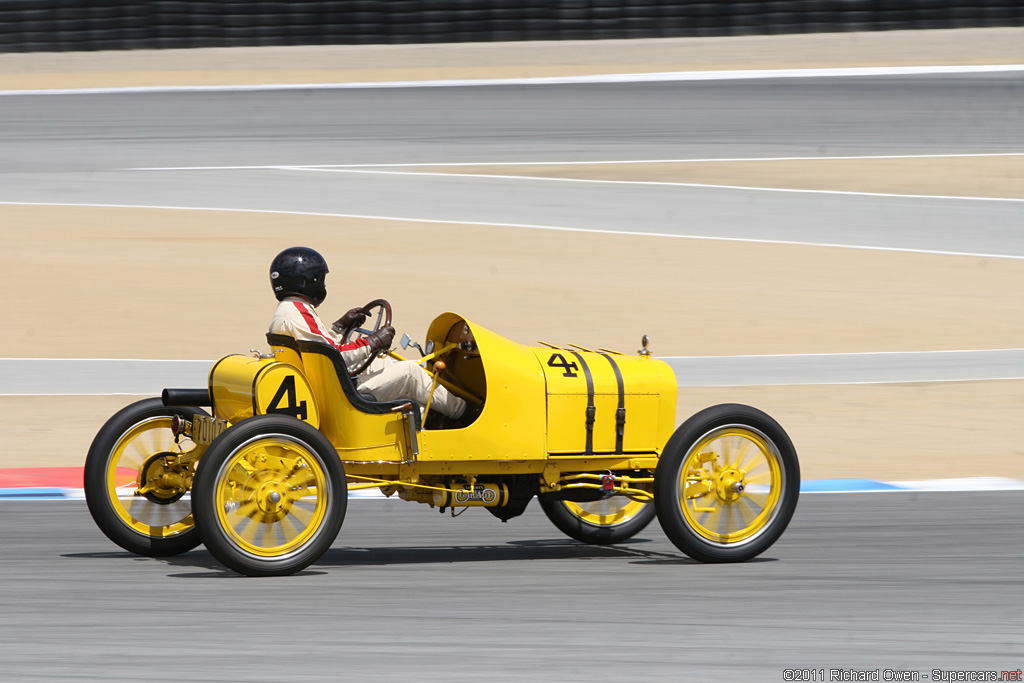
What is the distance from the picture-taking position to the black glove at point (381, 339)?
6.64m

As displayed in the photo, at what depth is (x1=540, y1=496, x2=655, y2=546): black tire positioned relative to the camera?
7.71 meters

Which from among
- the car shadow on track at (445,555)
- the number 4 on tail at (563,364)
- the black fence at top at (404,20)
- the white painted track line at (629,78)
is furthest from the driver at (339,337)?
the black fence at top at (404,20)

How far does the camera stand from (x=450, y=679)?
4.86 metres

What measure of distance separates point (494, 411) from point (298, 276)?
1110 mm

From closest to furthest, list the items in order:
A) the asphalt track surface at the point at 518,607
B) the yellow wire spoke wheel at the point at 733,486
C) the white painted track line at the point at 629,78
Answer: the asphalt track surface at the point at 518,607 < the yellow wire spoke wheel at the point at 733,486 < the white painted track line at the point at 629,78

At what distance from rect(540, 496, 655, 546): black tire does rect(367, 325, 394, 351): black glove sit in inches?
59.0

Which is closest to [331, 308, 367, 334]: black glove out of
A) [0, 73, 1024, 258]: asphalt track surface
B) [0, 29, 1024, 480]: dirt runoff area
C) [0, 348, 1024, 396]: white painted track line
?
[0, 29, 1024, 480]: dirt runoff area

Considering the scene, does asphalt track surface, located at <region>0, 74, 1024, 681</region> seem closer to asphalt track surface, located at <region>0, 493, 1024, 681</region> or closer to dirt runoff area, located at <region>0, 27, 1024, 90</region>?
asphalt track surface, located at <region>0, 493, 1024, 681</region>

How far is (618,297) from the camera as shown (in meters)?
17.8

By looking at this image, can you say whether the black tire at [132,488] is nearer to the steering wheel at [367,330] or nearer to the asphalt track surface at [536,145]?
the steering wheel at [367,330]

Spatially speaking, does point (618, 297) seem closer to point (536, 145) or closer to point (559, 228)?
point (559, 228)

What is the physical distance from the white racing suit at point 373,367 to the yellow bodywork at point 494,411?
0.11 metres

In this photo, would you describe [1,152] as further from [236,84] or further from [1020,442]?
[1020,442]

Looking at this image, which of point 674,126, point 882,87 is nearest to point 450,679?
point 674,126
